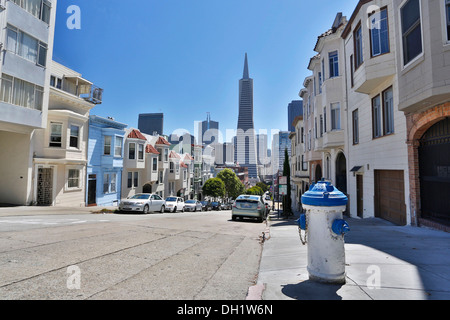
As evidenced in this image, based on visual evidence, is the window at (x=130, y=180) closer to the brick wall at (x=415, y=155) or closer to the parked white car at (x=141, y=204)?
the parked white car at (x=141, y=204)

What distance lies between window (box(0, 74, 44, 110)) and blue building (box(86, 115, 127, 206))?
6071 mm

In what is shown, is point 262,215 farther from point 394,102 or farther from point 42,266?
point 42,266

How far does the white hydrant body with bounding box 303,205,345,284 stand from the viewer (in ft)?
12.8

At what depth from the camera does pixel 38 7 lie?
16938mm

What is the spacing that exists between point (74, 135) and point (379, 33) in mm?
20555

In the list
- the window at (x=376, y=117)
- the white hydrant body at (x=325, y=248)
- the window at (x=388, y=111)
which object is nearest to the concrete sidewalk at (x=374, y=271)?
the white hydrant body at (x=325, y=248)

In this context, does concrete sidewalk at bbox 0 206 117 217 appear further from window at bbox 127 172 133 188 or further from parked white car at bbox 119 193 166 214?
window at bbox 127 172 133 188

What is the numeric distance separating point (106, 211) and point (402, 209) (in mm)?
16354

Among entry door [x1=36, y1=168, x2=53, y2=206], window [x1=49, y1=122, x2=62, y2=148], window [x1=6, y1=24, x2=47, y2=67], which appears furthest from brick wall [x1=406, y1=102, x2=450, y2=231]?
entry door [x1=36, y1=168, x2=53, y2=206]

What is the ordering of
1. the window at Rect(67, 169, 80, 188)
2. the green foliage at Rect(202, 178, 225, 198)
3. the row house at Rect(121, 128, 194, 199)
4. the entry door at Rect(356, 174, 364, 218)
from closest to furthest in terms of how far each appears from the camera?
the entry door at Rect(356, 174, 364, 218) → the window at Rect(67, 169, 80, 188) → the row house at Rect(121, 128, 194, 199) → the green foliage at Rect(202, 178, 225, 198)

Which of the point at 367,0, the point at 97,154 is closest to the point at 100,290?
the point at 367,0

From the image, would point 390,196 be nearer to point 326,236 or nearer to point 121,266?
point 326,236

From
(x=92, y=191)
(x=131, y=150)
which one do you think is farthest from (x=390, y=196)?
(x=131, y=150)

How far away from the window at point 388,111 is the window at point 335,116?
5.71 m
